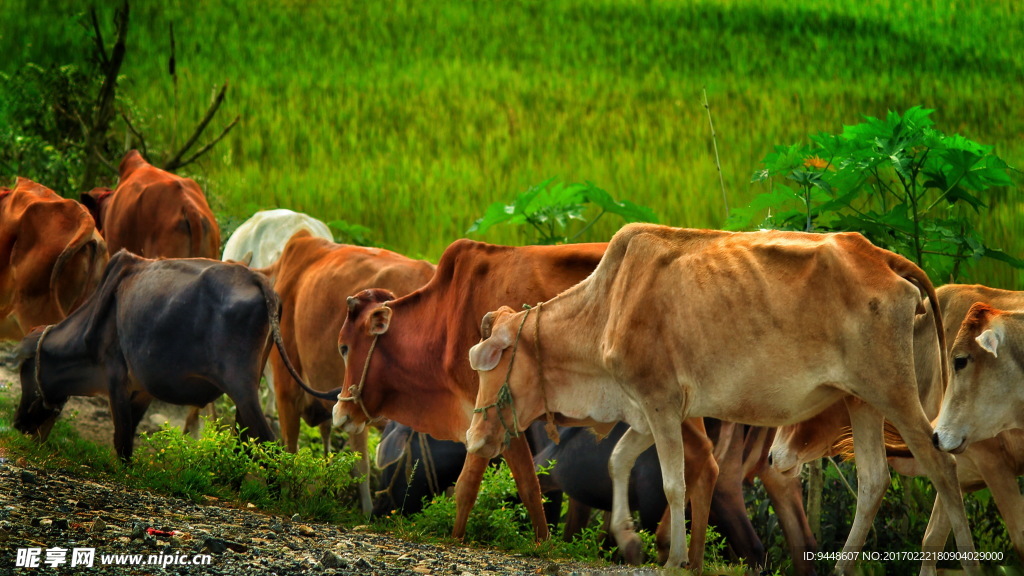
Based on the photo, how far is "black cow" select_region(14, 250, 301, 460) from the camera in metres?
5.73

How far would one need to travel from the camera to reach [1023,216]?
7820 millimetres

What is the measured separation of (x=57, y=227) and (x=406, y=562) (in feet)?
12.9

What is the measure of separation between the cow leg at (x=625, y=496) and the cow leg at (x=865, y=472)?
80 cm

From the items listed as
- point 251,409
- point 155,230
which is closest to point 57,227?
point 155,230

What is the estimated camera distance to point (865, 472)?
170 inches

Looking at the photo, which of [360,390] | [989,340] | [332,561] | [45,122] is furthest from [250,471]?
[45,122]

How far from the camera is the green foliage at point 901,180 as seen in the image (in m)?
5.77

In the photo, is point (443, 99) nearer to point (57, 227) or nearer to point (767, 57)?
point (767, 57)

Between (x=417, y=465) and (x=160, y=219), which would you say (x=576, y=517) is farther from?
(x=160, y=219)

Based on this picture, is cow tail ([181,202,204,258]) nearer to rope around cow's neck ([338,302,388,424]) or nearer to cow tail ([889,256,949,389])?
rope around cow's neck ([338,302,388,424])

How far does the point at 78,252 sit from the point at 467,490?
10.6 feet

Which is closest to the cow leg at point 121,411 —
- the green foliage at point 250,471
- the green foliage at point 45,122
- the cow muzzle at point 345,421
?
the green foliage at point 250,471

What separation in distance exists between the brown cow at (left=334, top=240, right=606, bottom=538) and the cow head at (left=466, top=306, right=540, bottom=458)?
48 cm

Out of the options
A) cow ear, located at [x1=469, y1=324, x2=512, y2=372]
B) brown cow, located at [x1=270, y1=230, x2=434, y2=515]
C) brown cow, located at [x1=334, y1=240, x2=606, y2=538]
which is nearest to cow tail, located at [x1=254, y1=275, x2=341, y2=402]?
brown cow, located at [x1=334, y1=240, x2=606, y2=538]
